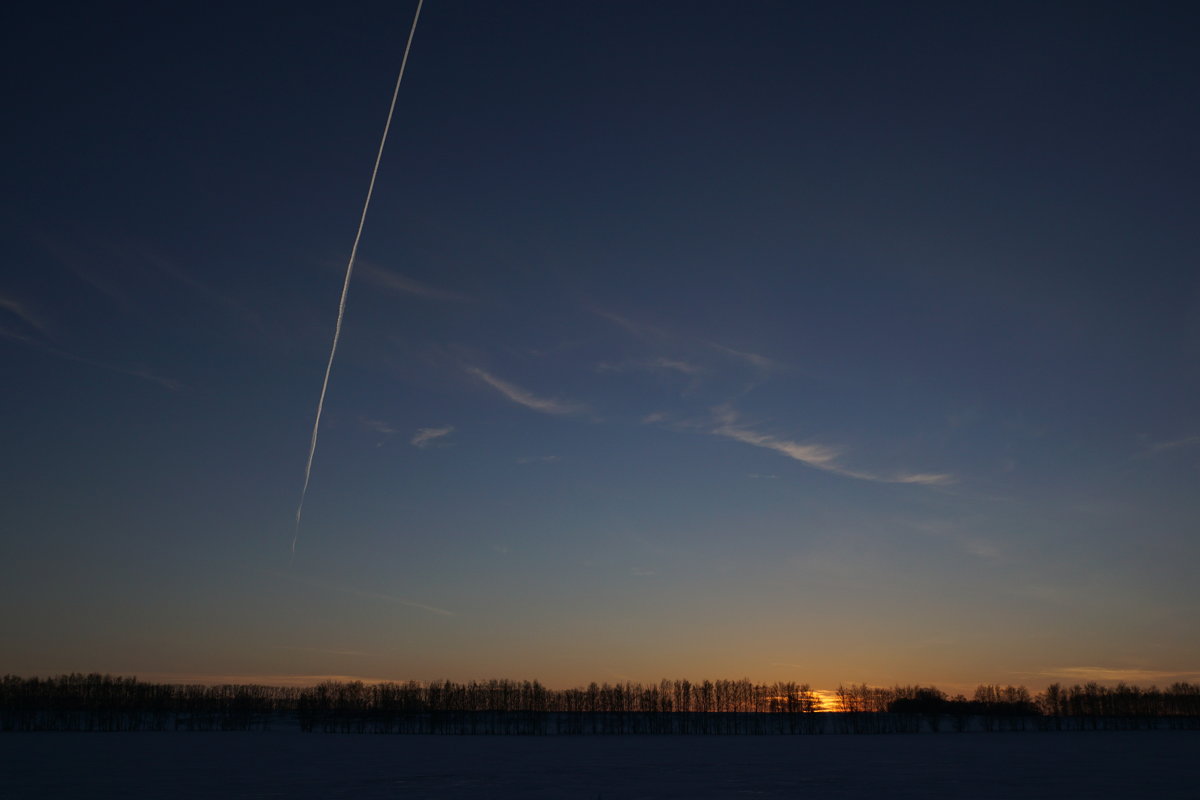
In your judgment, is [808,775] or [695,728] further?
[695,728]

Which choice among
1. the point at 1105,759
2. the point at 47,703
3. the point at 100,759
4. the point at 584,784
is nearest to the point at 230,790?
the point at 584,784

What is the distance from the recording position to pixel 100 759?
53062mm

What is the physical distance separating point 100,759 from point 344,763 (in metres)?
15.6

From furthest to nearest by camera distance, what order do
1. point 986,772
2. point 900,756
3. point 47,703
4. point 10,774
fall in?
point 47,703, point 900,756, point 986,772, point 10,774

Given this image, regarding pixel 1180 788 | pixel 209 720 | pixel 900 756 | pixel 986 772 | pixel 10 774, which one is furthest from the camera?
pixel 209 720

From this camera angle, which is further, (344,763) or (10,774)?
(344,763)

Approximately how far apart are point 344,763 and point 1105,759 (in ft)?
158

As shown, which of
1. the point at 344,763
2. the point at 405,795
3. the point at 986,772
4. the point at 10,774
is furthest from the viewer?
the point at 344,763

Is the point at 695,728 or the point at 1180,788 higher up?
the point at 1180,788

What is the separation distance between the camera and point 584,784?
3812 centimetres

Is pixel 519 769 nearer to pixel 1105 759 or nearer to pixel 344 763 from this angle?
pixel 344 763

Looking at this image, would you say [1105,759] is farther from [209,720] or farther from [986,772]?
[209,720]

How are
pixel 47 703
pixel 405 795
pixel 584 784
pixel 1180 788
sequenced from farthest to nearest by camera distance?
pixel 47 703, pixel 584 784, pixel 1180 788, pixel 405 795

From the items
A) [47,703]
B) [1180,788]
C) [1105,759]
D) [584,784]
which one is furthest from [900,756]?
[47,703]
